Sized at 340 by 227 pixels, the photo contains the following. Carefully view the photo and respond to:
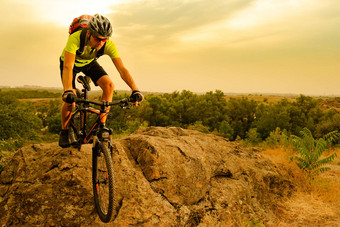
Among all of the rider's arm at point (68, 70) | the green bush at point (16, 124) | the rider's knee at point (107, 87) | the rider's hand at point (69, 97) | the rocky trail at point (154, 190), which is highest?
the rider's arm at point (68, 70)

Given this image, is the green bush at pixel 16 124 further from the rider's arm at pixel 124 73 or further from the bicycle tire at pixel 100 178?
the bicycle tire at pixel 100 178

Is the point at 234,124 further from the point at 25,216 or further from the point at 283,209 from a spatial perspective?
the point at 25,216

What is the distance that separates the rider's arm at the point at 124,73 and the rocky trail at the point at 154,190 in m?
1.34

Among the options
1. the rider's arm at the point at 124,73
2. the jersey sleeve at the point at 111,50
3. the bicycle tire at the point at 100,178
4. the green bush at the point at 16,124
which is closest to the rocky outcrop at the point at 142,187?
the bicycle tire at the point at 100,178

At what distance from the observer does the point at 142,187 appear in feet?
14.8

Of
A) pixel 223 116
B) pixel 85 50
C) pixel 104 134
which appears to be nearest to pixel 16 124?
pixel 85 50

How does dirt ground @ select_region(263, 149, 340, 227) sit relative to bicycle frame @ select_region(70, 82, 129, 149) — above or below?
below

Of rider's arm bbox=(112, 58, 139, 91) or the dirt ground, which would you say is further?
the dirt ground

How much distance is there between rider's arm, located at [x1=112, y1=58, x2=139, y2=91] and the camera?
450 cm

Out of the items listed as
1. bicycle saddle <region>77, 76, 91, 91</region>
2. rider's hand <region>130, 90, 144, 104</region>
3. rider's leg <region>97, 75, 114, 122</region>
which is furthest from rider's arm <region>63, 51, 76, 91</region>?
rider's hand <region>130, 90, 144, 104</region>

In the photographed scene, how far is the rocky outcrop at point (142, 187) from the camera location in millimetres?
3967

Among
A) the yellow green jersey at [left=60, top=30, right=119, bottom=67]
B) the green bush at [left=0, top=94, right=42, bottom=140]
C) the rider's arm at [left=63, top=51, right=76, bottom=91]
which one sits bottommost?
the green bush at [left=0, top=94, right=42, bottom=140]

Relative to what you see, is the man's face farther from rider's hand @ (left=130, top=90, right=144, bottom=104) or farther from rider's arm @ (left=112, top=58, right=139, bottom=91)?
rider's hand @ (left=130, top=90, right=144, bottom=104)

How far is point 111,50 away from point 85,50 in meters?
0.45
